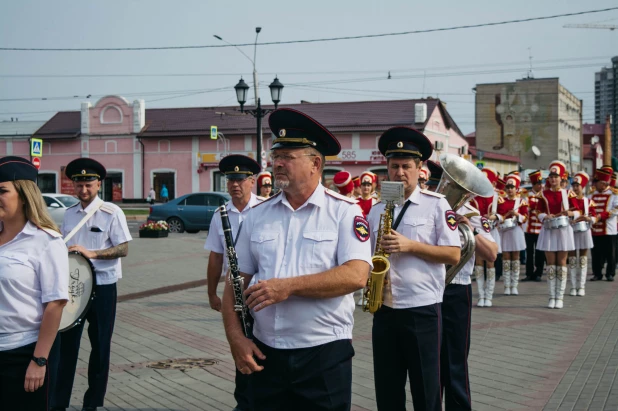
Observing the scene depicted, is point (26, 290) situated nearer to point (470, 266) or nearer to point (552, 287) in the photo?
point (470, 266)

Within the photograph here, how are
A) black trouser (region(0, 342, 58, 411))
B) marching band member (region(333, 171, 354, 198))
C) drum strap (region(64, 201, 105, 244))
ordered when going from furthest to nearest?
marching band member (region(333, 171, 354, 198)) → drum strap (region(64, 201, 105, 244)) → black trouser (region(0, 342, 58, 411))

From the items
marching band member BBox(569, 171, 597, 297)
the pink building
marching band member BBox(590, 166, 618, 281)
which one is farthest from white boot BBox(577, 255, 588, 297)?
the pink building

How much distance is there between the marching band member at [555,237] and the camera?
11500 millimetres

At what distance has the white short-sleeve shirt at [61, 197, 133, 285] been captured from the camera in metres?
6.16

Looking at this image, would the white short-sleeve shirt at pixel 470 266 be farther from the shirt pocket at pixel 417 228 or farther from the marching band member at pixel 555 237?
the marching band member at pixel 555 237

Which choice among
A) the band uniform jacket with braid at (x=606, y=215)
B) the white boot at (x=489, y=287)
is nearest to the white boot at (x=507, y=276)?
the white boot at (x=489, y=287)

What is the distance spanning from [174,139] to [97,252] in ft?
156

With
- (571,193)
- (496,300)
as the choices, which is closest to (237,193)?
(496,300)

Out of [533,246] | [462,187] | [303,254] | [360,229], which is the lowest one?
[533,246]

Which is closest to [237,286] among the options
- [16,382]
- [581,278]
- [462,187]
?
[16,382]

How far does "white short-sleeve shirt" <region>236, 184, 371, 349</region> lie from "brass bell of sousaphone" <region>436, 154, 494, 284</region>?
1829mm

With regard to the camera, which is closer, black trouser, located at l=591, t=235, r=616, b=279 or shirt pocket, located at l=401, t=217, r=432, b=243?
shirt pocket, located at l=401, t=217, r=432, b=243

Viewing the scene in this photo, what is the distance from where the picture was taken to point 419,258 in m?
4.69

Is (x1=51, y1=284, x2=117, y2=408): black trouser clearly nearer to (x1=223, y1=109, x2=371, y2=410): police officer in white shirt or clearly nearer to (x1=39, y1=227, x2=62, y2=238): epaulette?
(x1=39, y1=227, x2=62, y2=238): epaulette
